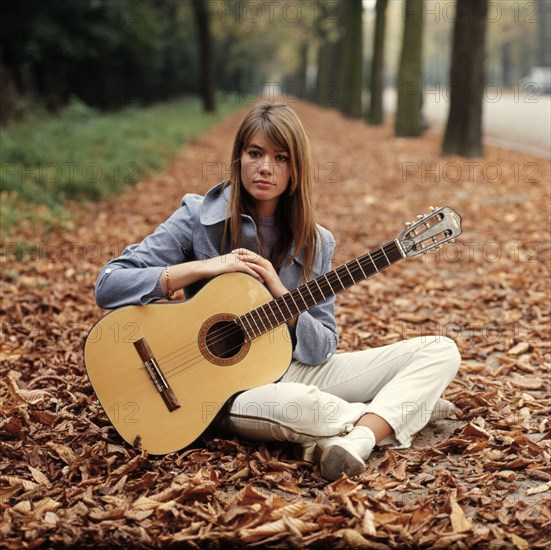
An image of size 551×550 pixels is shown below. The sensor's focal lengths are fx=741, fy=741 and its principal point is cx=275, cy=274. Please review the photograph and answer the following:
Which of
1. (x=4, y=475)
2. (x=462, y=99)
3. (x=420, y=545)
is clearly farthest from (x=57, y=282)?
(x=462, y=99)

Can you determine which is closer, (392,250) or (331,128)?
(392,250)

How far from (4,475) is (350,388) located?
1.71m

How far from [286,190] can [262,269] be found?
531 mm

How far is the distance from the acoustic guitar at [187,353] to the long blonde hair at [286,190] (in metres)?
0.31

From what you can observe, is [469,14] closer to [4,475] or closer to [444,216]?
[444,216]

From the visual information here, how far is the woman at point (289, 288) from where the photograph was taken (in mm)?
3422

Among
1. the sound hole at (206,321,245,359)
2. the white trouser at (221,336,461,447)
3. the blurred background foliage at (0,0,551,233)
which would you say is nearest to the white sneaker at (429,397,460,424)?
the white trouser at (221,336,461,447)

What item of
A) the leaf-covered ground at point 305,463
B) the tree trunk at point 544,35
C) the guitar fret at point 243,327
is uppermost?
the tree trunk at point 544,35

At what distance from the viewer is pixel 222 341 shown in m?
3.51

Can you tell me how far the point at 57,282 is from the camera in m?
6.57

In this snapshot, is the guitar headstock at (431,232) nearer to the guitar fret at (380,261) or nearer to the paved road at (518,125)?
the guitar fret at (380,261)

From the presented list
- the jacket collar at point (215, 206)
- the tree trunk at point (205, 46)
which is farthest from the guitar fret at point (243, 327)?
the tree trunk at point (205, 46)

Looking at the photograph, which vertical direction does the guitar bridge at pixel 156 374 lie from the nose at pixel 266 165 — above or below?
below

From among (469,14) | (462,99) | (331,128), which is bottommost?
(331,128)
